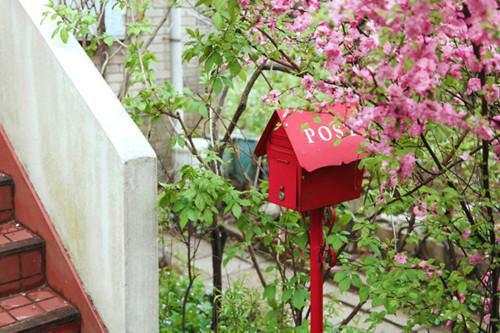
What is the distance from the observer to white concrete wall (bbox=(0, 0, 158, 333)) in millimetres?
2879

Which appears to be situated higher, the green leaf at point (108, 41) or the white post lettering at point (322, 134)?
the green leaf at point (108, 41)

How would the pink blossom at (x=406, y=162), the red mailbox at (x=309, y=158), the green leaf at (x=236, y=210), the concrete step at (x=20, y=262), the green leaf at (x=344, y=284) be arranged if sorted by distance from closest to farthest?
the pink blossom at (x=406, y=162) < the red mailbox at (x=309, y=158) < the green leaf at (x=344, y=284) < the green leaf at (x=236, y=210) < the concrete step at (x=20, y=262)

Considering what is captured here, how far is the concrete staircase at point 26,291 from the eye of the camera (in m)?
3.12

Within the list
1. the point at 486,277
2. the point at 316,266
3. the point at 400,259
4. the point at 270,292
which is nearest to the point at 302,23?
the point at 316,266

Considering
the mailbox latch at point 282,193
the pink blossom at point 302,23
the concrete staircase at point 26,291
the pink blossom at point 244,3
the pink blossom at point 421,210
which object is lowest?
the concrete staircase at point 26,291

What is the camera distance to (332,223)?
10.7 feet

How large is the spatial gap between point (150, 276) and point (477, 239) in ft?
4.57

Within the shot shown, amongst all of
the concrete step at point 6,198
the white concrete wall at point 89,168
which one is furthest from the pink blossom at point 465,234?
the concrete step at point 6,198

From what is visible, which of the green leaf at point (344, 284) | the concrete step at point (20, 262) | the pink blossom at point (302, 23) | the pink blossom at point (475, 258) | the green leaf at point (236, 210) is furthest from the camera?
the concrete step at point (20, 262)

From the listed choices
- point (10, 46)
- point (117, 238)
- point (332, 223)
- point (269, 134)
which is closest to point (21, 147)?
point (10, 46)

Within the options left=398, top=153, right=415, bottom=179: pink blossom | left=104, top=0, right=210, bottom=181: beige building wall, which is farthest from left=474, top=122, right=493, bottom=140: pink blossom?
left=104, top=0, right=210, bottom=181: beige building wall

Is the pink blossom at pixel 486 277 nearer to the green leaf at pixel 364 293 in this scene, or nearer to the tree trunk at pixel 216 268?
the green leaf at pixel 364 293

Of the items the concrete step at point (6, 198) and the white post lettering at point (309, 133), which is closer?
the white post lettering at point (309, 133)

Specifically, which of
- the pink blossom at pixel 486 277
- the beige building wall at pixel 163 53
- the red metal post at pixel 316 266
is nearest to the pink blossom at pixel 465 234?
the pink blossom at pixel 486 277
